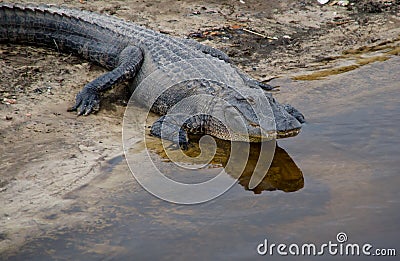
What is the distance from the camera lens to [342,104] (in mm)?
5230

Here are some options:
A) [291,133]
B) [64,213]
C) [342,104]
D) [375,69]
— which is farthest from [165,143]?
[375,69]

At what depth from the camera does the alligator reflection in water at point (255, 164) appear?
13.2ft

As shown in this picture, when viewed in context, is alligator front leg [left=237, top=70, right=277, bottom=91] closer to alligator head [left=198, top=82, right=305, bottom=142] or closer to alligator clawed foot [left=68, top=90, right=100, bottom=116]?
alligator head [left=198, top=82, right=305, bottom=142]

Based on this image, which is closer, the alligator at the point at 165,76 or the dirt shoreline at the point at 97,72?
the dirt shoreline at the point at 97,72

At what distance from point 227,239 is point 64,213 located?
992 mm

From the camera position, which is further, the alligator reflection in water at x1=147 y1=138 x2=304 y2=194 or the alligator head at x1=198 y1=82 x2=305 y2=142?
the alligator head at x1=198 y1=82 x2=305 y2=142

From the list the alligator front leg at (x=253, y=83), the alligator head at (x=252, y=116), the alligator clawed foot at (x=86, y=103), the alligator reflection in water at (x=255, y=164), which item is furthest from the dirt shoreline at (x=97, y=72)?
the alligator head at (x=252, y=116)

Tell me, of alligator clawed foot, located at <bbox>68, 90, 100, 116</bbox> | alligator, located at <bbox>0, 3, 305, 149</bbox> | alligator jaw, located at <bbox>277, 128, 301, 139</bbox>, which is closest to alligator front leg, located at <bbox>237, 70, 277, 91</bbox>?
alligator, located at <bbox>0, 3, 305, 149</bbox>

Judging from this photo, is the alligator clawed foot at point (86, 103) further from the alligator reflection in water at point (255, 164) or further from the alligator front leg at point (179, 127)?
the alligator reflection in water at point (255, 164)

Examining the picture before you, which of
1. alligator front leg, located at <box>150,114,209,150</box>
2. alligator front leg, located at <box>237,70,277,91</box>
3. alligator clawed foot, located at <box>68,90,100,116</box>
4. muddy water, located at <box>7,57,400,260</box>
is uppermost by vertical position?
alligator front leg, located at <box>237,70,277,91</box>

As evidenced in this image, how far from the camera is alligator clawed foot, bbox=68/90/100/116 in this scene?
515 cm

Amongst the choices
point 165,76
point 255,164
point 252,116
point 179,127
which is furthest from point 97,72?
point 255,164

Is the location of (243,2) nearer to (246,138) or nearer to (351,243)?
(246,138)

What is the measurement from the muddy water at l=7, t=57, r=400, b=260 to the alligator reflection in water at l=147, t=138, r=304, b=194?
1cm
